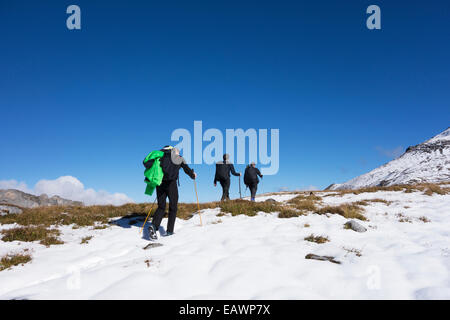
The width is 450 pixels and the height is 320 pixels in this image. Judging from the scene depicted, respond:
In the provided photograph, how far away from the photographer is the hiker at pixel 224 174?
1391cm

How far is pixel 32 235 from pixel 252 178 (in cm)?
1072

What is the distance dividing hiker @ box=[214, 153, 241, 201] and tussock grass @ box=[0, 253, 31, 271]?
9664 mm

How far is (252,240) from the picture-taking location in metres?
6.21

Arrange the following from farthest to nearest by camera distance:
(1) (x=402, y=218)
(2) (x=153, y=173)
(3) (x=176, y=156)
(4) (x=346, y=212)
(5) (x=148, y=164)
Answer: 1. (4) (x=346, y=212)
2. (1) (x=402, y=218)
3. (3) (x=176, y=156)
4. (5) (x=148, y=164)
5. (2) (x=153, y=173)

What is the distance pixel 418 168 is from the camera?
153 feet

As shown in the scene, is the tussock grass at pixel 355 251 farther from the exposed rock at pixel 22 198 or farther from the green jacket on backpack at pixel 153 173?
the exposed rock at pixel 22 198

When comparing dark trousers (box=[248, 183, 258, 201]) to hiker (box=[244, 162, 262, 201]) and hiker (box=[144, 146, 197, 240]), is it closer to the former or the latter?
hiker (box=[244, 162, 262, 201])

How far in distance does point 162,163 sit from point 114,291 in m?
4.37

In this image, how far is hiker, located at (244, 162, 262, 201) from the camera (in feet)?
48.3

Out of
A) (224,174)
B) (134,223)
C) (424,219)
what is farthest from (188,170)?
(424,219)

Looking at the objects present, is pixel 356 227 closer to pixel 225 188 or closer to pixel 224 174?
pixel 224 174

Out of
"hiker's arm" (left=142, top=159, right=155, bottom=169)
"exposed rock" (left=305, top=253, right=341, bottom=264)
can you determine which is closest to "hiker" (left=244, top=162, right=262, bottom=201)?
"hiker's arm" (left=142, top=159, right=155, bottom=169)
